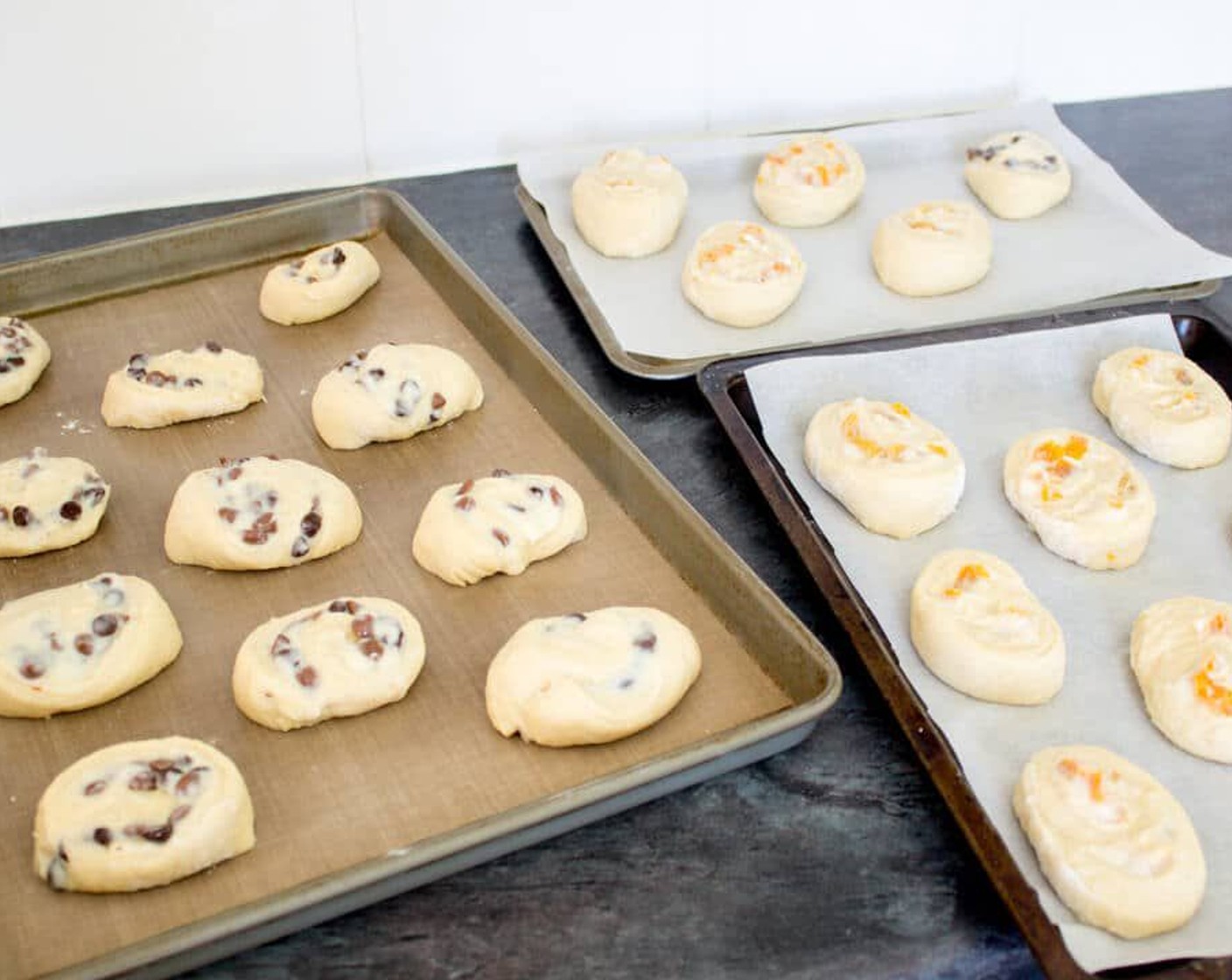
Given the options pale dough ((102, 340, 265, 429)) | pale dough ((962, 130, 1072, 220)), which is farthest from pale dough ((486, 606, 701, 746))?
pale dough ((962, 130, 1072, 220))

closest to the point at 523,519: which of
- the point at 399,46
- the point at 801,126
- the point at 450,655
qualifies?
the point at 450,655

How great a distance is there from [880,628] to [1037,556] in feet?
0.84

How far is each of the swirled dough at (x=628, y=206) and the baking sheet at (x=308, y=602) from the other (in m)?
0.28

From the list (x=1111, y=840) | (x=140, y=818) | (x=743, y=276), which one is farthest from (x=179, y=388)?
(x=1111, y=840)

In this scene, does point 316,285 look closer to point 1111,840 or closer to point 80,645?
point 80,645

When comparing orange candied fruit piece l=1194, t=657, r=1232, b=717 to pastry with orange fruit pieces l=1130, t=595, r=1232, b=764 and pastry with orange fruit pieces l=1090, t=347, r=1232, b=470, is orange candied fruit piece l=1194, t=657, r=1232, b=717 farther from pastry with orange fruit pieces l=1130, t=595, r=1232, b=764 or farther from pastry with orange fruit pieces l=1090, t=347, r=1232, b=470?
pastry with orange fruit pieces l=1090, t=347, r=1232, b=470

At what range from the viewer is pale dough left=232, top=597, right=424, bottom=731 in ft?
4.11

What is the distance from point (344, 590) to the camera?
56.8 inches

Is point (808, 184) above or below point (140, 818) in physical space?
above

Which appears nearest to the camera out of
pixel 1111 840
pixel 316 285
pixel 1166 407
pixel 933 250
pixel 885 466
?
pixel 1111 840

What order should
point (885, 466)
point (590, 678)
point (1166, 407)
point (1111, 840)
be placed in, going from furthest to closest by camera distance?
point (1166, 407)
point (885, 466)
point (590, 678)
point (1111, 840)

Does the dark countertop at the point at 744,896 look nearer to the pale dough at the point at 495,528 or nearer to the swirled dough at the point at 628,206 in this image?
the pale dough at the point at 495,528

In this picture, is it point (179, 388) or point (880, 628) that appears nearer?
point (880, 628)

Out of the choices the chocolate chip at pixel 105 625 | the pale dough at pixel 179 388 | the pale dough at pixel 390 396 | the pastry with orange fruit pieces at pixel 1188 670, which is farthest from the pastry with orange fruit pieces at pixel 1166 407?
the chocolate chip at pixel 105 625
